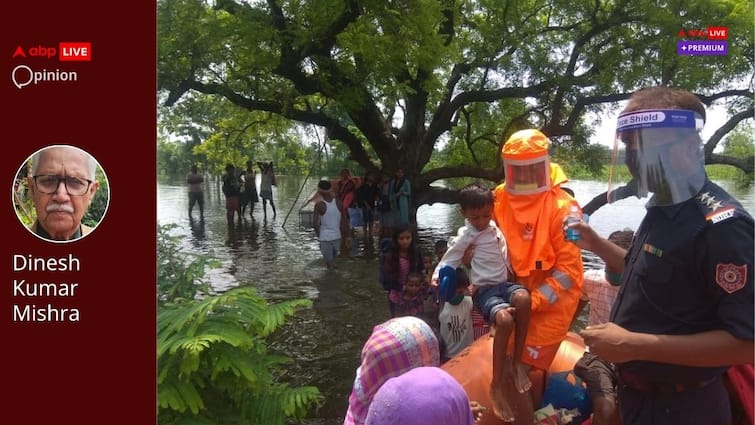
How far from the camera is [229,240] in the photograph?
40.8 ft

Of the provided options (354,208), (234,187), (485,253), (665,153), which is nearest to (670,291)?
(665,153)

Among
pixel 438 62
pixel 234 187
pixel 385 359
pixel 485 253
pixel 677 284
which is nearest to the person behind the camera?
pixel 677 284

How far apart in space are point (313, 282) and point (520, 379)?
5.58 meters

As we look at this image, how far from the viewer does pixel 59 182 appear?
90.0 inches

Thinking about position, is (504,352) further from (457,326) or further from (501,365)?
(457,326)

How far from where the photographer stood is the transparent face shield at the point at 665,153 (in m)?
1.77

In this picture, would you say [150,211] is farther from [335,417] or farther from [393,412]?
[335,417]

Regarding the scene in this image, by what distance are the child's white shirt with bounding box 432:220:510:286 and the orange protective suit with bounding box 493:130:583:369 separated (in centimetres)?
14

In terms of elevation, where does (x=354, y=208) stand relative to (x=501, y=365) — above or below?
above

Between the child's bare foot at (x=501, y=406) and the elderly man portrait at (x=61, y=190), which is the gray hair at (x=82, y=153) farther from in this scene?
the child's bare foot at (x=501, y=406)

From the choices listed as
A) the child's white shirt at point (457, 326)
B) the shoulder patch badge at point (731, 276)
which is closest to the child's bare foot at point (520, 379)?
the child's white shirt at point (457, 326)

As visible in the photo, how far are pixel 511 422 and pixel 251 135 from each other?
51.6 feet

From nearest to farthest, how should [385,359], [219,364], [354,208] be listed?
[385,359], [219,364], [354,208]

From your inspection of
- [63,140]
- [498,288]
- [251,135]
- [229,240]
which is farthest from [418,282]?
[251,135]
